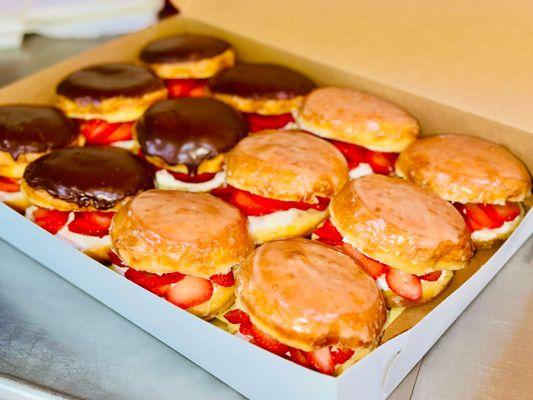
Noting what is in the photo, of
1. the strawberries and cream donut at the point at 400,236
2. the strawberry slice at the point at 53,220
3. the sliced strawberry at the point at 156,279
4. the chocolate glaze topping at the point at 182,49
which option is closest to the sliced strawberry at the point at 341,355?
the strawberries and cream donut at the point at 400,236

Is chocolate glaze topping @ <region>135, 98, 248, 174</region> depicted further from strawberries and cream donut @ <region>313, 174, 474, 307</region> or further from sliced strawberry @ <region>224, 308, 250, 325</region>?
sliced strawberry @ <region>224, 308, 250, 325</region>

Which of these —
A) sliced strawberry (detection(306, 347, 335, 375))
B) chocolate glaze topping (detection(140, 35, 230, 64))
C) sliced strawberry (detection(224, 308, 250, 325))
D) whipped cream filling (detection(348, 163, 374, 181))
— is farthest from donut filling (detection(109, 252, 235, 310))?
chocolate glaze topping (detection(140, 35, 230, 64))

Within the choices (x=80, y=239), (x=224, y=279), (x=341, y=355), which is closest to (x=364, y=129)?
(x=224, y=279)

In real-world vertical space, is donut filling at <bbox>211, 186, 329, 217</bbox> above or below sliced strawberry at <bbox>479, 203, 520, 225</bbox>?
below

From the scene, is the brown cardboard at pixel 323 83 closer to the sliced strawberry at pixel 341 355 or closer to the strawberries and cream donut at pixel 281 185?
the sliced strawberry at pixel 341 355

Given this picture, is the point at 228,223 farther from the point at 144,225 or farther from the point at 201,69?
the point at 201,69

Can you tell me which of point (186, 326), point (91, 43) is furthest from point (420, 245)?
point (91, 43)
